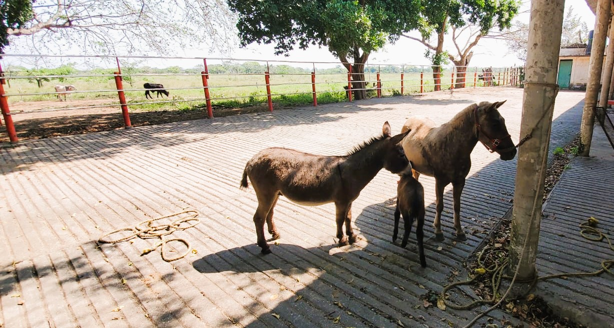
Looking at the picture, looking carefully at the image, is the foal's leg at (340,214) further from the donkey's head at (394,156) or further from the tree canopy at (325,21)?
the tree canopy at (325,21)

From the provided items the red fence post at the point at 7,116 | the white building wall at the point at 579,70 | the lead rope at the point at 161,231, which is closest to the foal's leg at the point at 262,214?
the lead rope at the point at 161,231

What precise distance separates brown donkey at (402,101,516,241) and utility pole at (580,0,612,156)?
459 centimetres

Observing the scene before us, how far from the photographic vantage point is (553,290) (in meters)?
2.56

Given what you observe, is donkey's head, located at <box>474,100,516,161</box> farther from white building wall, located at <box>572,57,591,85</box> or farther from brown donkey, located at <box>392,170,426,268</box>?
white building wall, located at <box>572,57,591,85</box>

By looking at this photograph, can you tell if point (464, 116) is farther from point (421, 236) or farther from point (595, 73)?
point (595, 73)

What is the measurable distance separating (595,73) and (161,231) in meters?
8.13

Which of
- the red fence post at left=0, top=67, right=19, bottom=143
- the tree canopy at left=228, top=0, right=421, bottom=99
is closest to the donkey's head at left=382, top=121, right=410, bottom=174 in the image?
the red fence post at left=0, top=67, right=19, bottom=143

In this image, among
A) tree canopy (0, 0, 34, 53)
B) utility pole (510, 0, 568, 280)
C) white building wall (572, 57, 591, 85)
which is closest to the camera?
utility pole (510, 0, 568, 280)

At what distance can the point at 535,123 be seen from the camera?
2.38 metres

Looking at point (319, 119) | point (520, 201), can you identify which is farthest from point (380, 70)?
point (520, 201)

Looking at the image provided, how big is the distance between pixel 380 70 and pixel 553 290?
1675 centimetres

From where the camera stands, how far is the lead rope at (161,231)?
3321 mm

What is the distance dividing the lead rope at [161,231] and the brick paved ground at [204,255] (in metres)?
0.09

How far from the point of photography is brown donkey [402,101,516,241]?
308 centimetres
